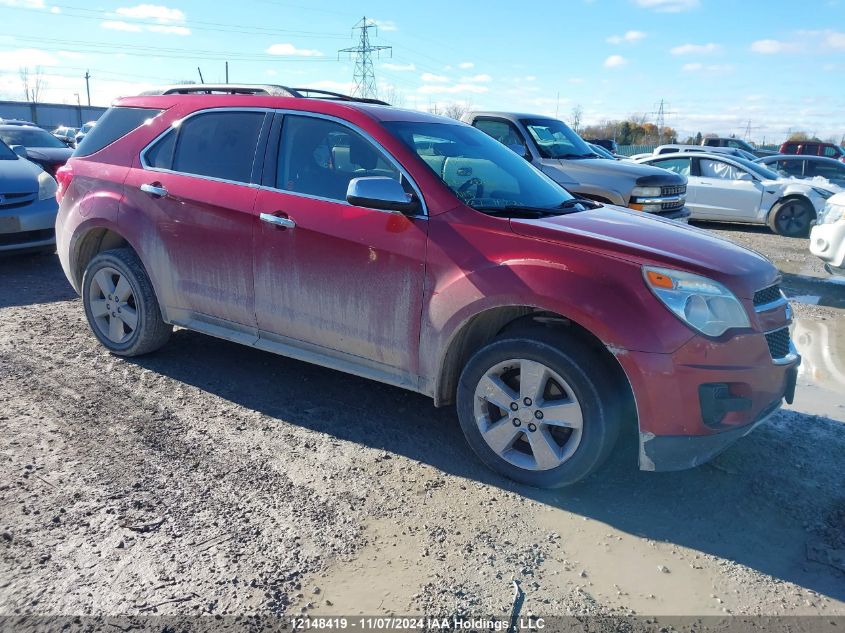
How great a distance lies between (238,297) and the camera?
4.30 meters

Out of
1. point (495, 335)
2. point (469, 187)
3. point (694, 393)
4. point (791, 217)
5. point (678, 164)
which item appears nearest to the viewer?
point (694, 393)

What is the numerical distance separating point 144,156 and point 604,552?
3.84 m

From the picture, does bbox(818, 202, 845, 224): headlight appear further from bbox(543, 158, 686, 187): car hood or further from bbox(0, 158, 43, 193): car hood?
bbox(0, 158, 43, 193): car hood

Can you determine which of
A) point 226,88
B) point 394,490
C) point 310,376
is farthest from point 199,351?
point 394,490

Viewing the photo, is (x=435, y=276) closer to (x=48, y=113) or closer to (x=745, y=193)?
(x=745, y=193)

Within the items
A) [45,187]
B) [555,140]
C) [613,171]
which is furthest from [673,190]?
[45,187]

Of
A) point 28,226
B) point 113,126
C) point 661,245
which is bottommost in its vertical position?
point 28,226

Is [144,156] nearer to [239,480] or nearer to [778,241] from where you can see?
[239,480]

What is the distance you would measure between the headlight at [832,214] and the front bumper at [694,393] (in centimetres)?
590

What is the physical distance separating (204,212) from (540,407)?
244cm

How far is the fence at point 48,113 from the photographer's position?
168 ft

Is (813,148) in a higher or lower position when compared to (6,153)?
higher

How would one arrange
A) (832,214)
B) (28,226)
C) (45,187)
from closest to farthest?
(28,226) < (45,187) < (832,214)

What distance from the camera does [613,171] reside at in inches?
365
